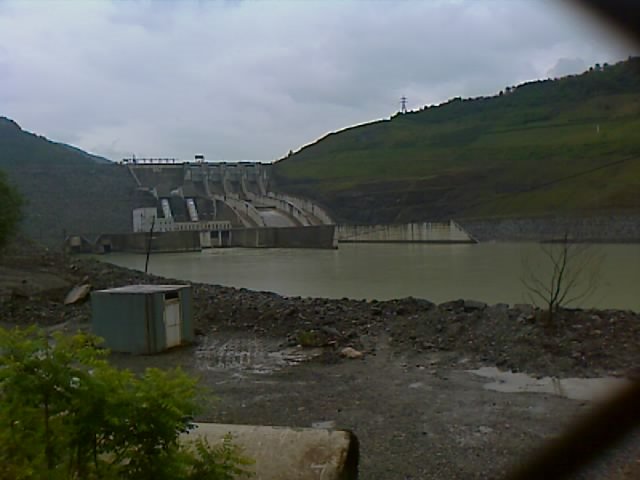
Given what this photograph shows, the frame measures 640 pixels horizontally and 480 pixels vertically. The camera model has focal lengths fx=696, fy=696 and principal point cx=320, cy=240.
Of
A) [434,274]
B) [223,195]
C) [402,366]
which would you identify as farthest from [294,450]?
[223,195]

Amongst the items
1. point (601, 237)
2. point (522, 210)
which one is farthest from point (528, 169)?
point (601, 237)

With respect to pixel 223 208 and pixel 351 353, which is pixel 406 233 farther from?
pixel 351 353

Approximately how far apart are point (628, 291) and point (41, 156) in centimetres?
5310

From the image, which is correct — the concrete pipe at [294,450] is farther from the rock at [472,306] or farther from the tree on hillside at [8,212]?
the tree on hillside at [8,212]

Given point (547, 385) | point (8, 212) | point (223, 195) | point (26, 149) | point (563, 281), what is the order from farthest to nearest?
point (26, 149) → point (223, 195) → point (8, 212) → point (563, 281) → point (547, 385)

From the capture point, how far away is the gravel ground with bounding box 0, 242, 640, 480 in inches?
140

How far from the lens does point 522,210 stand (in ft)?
103

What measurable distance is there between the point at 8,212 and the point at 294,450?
41.4ft

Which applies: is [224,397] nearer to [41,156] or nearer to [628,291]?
[628,291]

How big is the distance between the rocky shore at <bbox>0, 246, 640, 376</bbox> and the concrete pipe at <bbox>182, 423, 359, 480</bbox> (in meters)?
3.27

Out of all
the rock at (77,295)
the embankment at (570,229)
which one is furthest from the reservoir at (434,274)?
the rock at (77,295)

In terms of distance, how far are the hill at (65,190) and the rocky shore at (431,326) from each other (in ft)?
94.1

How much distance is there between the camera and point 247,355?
6574 millimetres

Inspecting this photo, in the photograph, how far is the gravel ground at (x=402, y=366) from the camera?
3.56m
